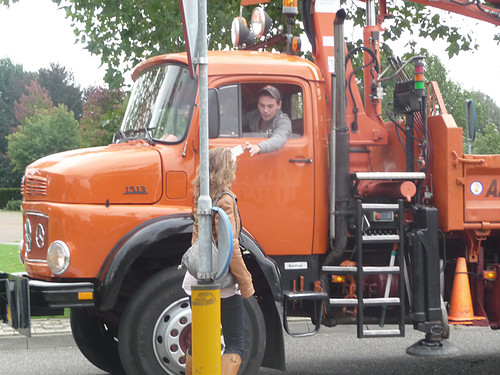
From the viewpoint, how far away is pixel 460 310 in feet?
22.1

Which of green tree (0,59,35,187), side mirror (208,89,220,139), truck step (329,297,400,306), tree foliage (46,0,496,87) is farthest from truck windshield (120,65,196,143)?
green tree (0,59,35,187)

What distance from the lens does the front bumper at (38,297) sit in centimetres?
575

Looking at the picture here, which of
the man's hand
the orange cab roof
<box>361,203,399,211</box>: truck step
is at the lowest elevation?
<box>361,203,399,211</box>: truck step

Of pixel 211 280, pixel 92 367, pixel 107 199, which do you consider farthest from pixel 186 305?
pixel 92 367

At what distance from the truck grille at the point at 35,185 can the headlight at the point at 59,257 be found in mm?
486

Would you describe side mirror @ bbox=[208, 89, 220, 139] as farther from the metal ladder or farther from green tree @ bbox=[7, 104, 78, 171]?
green tree @ bbox=[7, 104, 78, 171]

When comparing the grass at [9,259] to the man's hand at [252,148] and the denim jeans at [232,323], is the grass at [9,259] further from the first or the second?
the denim jeans at [232,323]

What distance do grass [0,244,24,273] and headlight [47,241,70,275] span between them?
6.53 m

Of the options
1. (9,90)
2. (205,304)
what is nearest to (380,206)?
(205,304)

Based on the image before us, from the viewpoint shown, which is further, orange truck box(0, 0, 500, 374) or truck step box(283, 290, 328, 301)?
truck step box(283, 290, 328, 301)

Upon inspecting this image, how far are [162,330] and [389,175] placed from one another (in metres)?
2.11

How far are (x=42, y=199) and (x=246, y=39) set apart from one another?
8.27 ft

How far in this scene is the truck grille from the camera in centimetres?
615

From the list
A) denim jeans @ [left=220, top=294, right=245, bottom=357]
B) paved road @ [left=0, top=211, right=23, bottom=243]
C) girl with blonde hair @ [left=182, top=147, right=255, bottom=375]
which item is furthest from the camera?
paved road @ [left=0, top=211, right=23, bottom=243]
